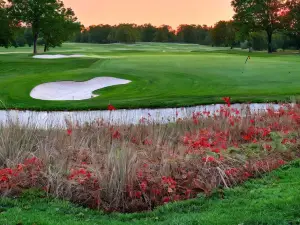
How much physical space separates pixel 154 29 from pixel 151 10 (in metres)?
29.4

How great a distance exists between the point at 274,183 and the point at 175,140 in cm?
259

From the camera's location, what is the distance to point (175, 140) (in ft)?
27.5

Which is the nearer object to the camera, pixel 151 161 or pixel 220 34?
pixel 151 161

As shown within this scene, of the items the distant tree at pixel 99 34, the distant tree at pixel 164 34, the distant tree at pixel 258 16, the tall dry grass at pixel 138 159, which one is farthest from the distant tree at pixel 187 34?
the tall dry grass at pixel 138 159

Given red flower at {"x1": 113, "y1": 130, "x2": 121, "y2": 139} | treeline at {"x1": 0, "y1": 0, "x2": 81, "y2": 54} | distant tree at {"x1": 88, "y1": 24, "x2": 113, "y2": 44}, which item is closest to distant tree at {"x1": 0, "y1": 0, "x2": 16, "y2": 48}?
treeline at {"x1": 0, "y1": 0, "x2": 81, "y2": 54}

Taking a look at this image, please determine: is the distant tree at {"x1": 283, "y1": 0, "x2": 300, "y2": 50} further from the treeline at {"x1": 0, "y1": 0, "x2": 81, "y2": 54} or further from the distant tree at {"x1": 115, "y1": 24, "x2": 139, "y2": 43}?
the distant tree at {"x1": 115, "y1": 24, "x2": 139, "y2": 43}

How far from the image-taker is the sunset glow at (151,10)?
52.4 metres

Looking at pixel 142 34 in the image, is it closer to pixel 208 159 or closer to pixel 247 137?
pixel 247 137

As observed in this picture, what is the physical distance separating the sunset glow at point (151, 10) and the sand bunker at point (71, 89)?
25.8m

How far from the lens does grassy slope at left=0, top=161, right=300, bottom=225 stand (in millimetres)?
4758

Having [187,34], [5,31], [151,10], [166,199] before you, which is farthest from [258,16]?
[166,199]

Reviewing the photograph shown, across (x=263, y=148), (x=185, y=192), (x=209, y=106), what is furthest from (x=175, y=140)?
(x=209, y=106)

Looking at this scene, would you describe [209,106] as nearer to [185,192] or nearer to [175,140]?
[175,140]

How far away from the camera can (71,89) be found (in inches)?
742
